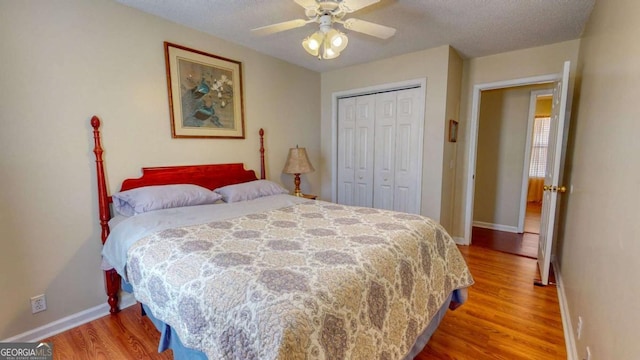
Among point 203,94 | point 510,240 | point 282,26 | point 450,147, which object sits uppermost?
point 282,26

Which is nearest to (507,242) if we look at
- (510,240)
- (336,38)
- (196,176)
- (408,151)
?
(510,240)

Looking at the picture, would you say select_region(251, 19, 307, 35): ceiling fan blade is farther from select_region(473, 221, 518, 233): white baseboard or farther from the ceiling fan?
select_region(473, 221, 518, 233): white baseboard

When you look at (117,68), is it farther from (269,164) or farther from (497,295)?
(497,295)

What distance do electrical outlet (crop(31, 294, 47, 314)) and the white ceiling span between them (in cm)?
221

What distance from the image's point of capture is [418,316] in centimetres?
149

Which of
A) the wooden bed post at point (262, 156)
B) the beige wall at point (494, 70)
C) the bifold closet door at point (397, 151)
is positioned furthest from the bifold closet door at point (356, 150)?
the wooden bed post at point (262, 156)

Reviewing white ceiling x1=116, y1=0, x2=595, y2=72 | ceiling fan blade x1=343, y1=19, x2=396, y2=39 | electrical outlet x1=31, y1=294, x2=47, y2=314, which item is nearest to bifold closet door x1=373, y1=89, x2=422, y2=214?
white ceiling x1=116, y1=0, x2=595, y2=72

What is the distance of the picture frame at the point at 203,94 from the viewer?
99.0 inches

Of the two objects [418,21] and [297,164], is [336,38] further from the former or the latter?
[297,164]

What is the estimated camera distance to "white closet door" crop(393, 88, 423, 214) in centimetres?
335

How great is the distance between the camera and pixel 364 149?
12.7ft

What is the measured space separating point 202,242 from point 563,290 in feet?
9.38

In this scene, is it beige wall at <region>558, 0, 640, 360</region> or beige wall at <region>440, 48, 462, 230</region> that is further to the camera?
beige wall at <region>440, 48, 462, 230</region>

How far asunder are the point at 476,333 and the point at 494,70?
2.91m
